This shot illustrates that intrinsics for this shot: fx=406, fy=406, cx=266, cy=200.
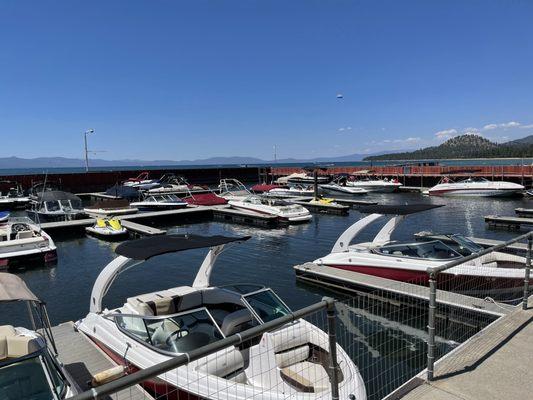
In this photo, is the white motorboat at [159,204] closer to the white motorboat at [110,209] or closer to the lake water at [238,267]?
the white motorboat at [110,209]

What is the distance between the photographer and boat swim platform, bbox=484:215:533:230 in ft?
77.5

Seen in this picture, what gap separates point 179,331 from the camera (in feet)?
21.2

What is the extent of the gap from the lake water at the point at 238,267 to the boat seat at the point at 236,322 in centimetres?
285

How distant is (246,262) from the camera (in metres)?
17.6

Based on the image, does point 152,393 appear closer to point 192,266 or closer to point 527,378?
point 527,378

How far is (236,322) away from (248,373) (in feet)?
3.33

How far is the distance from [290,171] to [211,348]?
2780 inches

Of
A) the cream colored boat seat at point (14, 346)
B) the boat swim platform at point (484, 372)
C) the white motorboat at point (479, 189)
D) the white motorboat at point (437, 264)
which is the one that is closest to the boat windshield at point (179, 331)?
the cream colored boat seat at point (14, 346)

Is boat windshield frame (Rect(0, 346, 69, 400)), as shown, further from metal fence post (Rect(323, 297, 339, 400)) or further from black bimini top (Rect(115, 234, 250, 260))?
metal fence post (Rect(323, 297, 339, 400))

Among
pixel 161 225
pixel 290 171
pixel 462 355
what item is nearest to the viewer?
pixel 462 355

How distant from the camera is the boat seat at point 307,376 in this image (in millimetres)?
5902

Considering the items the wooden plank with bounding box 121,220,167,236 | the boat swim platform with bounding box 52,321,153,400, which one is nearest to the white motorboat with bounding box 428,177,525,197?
the wooden plank with bounding box 121,220,167,236

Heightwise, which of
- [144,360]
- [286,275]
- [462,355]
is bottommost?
[286,275]

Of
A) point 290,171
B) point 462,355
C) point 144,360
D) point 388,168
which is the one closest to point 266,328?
point 462,355
